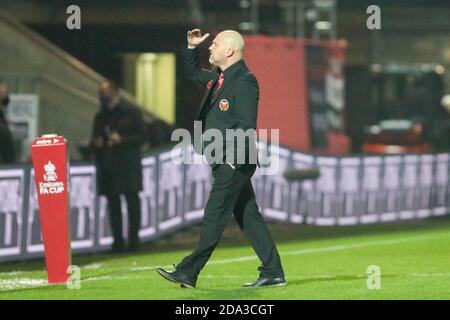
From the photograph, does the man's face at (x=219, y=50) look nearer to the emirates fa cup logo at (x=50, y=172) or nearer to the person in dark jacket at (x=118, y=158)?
the emirates fa cup logo at (x=50, y=172)

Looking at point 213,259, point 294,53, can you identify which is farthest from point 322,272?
point 294,53

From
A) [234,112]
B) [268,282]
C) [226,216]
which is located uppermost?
[234,112]

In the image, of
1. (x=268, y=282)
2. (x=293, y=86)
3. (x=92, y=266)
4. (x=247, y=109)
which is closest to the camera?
(x=247, y=109)

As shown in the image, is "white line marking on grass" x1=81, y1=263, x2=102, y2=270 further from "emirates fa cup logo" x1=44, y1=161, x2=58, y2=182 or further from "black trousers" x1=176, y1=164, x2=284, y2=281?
"black trousers" x1=176, y1=164, x2=284, y2=281

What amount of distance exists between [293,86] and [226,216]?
50.3 ft

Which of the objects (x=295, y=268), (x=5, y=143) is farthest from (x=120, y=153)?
(x=295, y=268)

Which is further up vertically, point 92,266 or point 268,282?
point 268,282

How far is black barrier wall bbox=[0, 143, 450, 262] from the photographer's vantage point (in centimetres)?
1745

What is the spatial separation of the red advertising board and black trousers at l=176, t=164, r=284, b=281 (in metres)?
1.81

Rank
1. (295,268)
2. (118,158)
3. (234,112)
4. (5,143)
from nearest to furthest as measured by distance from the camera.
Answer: (234,112), (295,268), (118,158), (5,143)

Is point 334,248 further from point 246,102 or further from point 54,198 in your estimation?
point 246,102

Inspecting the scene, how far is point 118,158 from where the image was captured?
18812 millimetres

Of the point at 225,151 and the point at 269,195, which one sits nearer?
the point at 225,151

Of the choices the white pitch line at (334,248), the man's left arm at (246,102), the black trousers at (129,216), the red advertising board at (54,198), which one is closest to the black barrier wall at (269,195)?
the black trousers at (129,216)
